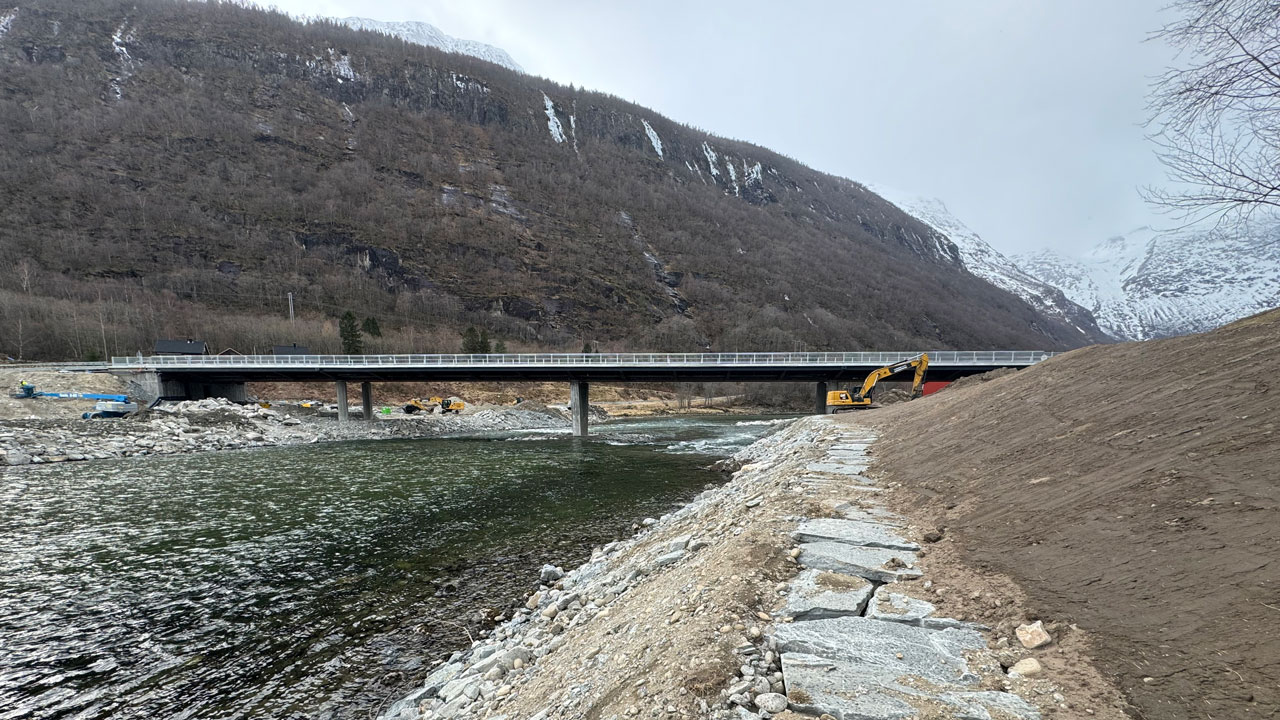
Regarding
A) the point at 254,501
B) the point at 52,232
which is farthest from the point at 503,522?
the point at 52,232

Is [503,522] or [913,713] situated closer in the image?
[913,713]

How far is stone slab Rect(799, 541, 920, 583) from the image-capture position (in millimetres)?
5531

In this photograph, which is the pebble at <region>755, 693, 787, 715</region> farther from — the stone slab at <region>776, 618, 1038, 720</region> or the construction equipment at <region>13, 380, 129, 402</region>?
the construction equipment at <region>13, 380, 129, 402</region>

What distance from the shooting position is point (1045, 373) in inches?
553

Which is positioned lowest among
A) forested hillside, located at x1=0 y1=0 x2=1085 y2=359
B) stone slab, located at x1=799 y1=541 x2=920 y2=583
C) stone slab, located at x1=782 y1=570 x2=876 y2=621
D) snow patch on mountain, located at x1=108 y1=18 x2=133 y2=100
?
stone slab, located at x1=799 y1=541 x2=920 y2=583

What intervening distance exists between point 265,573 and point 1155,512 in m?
14.8

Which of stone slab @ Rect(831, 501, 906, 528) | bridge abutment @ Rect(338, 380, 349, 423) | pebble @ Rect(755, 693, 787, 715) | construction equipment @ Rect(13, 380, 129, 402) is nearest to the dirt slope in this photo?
stone slab @ Rect(831, 501, 906, 528)

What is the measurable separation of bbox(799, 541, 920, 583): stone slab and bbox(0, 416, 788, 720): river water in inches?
218

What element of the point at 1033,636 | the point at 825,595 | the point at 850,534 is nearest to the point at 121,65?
the point at 850,534

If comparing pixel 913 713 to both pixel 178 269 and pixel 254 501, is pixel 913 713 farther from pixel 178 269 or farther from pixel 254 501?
pixel 178 269

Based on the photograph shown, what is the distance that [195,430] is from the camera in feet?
115

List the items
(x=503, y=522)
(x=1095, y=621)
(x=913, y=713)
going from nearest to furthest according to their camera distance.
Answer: (x=913, y=713), (x=1095, y=621), (x=503, y=522)

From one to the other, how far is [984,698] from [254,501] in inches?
853

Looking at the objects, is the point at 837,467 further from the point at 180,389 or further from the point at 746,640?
the point at 180,389
